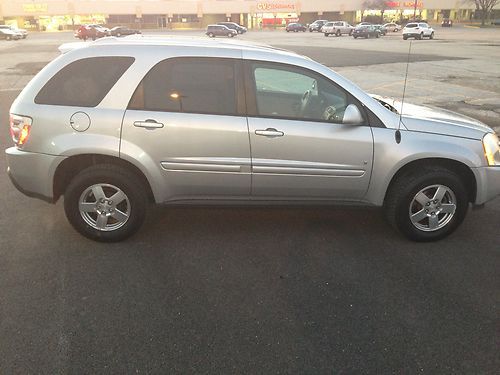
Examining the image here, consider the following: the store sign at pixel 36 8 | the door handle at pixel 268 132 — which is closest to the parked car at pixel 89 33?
the store sign at pixel 36 8

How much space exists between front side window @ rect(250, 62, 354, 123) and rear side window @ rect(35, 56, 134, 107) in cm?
115

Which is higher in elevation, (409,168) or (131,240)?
(409,168)

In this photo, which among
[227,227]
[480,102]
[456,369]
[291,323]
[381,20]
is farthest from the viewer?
[381,20]

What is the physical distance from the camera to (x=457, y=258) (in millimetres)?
3926

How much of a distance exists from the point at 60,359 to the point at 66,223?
6.86 ft

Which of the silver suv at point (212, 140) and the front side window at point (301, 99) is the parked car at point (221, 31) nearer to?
the front side window at point (301, 99)

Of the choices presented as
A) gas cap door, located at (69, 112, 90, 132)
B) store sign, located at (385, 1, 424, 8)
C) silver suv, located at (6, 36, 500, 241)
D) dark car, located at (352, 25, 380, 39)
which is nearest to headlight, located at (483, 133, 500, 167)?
silver suv, located at (6, 36, 500, 241)

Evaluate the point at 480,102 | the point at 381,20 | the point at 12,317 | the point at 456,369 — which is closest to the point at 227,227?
the point at 12,317

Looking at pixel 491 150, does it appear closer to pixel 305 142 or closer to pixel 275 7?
→ pixel 305 142

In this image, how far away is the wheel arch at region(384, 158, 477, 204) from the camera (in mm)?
4031

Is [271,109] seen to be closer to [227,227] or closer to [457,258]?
[227,227]

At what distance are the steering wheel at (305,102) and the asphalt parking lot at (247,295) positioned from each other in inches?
35.7

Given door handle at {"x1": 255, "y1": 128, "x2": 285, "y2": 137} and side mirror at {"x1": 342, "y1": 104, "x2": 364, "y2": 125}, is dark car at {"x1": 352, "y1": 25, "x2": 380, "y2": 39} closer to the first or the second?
side mirror at {"x1": 342, "y1": 104, "x2": 364, "y2": 125}

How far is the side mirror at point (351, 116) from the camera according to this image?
3.77 m
